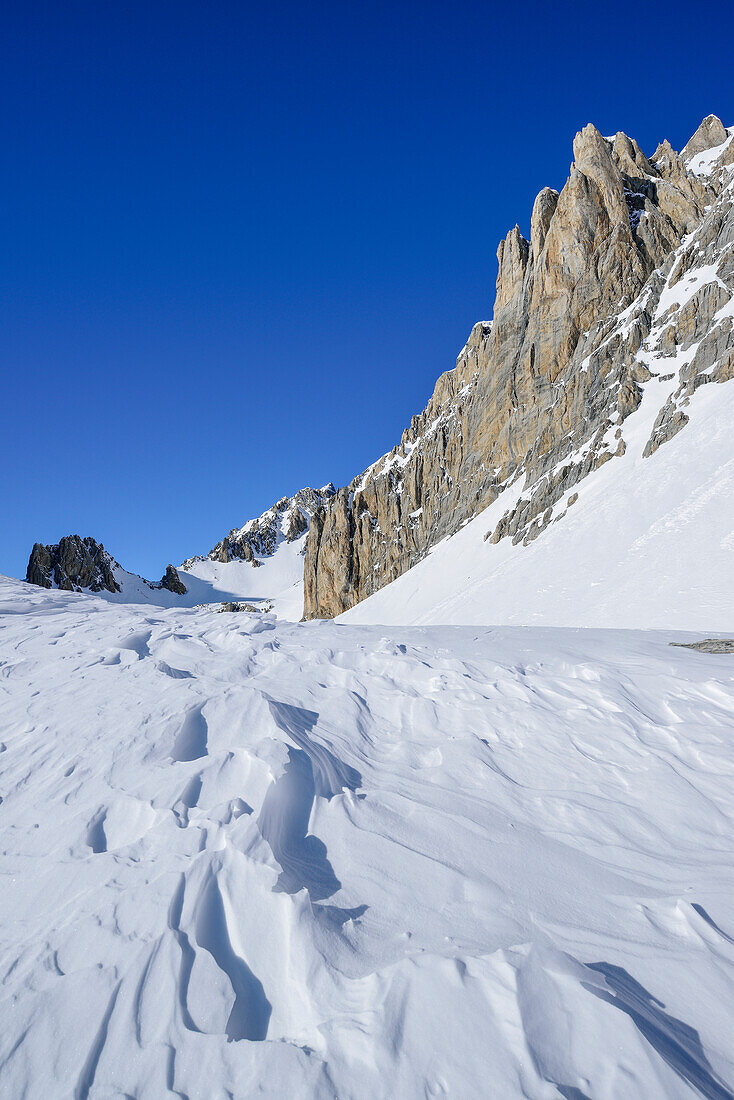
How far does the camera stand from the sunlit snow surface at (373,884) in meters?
2.30

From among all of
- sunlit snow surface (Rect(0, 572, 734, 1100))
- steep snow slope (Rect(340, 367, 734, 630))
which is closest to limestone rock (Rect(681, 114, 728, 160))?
steep snow slope (Rect(340, 367, 734, 630))

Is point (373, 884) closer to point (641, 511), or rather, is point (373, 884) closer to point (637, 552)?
point (637, 552)

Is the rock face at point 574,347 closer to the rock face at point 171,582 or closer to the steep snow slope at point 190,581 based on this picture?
the steep snow slope at point 190,581

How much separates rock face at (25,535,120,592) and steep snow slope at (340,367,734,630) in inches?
4703

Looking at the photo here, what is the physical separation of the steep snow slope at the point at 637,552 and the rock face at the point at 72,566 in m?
119

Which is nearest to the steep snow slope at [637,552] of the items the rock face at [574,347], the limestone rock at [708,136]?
the rock face at [574,347]

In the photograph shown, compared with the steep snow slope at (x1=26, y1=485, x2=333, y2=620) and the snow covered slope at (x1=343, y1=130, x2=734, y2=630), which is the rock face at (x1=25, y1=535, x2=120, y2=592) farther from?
the snow covered slope at (x1=343, y1=130, x2=734, y2=630)

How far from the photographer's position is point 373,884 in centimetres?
341

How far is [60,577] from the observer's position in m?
127

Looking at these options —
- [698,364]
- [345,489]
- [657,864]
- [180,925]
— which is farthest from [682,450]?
[345,489]

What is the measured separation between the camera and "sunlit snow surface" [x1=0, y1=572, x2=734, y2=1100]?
7.55ft

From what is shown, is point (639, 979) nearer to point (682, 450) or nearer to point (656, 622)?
point (656, 622)

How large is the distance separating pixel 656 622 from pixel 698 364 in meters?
26.6

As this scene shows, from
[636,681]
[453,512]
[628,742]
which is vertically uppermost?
[453,512]
